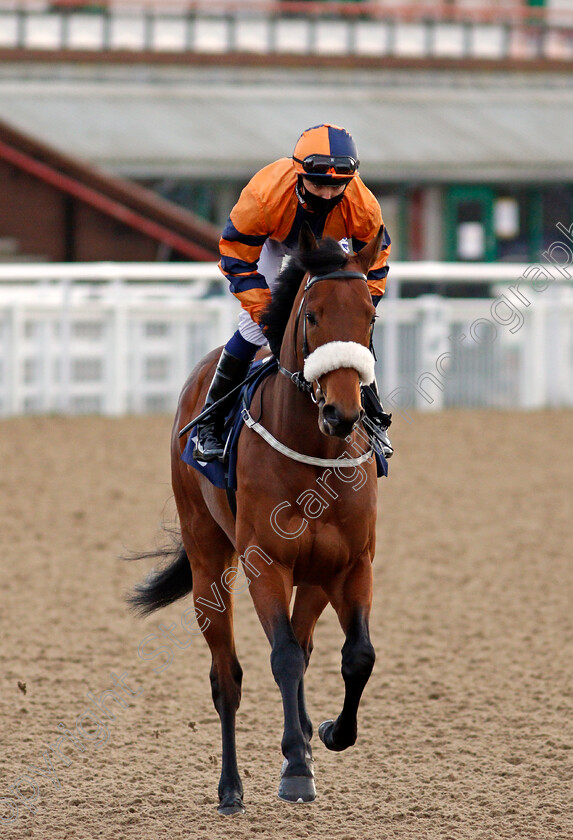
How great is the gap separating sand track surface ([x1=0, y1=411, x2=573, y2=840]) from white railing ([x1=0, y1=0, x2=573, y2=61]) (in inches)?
448

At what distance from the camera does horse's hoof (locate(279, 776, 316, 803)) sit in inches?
141

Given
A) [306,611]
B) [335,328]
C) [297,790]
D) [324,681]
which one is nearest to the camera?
[335,328]

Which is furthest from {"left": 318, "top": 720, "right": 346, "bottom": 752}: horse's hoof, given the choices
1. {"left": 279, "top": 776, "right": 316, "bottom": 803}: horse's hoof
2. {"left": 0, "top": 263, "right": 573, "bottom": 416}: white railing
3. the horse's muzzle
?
{"left": 0, "top": 263, "right": 573, "bottom": 416}: white railing

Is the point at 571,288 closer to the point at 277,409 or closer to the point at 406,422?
the point at 406,422

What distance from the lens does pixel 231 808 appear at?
3914 mm

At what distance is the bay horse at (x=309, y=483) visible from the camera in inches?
137

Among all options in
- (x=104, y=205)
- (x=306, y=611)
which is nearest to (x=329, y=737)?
(x=306, y=611)

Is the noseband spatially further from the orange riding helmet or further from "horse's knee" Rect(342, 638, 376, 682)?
"horse's knee" Rect(342, 638, 376, 682)

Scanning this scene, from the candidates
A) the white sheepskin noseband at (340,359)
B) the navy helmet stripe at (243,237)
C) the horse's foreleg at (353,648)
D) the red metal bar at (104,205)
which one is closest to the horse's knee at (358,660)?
the horse's foreleg at (353,648)

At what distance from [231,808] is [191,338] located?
29.0 ft

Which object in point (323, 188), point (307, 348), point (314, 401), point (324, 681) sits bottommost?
point (324, 681)

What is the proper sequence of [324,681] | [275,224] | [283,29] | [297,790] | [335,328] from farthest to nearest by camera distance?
[283,29] → [324,681] → [275,224] → [297,790] → [335,328]

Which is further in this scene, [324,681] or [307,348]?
[324,681]

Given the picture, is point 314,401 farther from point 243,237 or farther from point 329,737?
point 329,737
